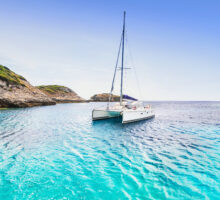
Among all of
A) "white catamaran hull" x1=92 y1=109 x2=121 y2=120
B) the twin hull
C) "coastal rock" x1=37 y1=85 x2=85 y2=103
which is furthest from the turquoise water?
"coastal rock" x1=37 y1=85 x2=85 y2=103

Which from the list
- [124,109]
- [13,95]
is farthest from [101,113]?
[13,95]

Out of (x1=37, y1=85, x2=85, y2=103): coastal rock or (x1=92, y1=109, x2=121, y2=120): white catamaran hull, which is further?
(x1=37, y1=85, x2=85, y2=103): coastal rock

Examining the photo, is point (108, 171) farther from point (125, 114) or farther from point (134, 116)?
point (134, 116)

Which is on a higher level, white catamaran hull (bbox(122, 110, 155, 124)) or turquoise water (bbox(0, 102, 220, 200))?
white catamaran hull (bbox(122, 110, 155, 124))

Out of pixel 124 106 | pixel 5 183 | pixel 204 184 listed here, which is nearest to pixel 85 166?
pixel 5 183

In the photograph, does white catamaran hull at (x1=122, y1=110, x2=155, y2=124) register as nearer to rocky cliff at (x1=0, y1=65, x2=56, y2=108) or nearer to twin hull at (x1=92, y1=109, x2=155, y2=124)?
twin hull at (x1=92, y1=109, x2=155, y2=124)

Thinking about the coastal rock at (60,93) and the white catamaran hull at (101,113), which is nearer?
the white catamaran hull at (101,113)

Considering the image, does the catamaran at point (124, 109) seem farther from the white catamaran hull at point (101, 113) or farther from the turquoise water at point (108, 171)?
the turquoise water at point (108, 171)

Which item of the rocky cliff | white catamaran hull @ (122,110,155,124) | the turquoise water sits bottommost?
the turquoise water

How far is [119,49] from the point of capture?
2236 cm

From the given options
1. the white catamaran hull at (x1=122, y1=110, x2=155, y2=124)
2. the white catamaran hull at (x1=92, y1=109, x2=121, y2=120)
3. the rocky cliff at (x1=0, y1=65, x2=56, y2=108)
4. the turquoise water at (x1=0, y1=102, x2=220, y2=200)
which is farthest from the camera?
the rocky cliff at (x1=0, y1=65, x2=56, y2=108)

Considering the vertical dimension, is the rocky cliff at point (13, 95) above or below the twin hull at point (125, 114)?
above

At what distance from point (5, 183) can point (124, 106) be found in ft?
57.1

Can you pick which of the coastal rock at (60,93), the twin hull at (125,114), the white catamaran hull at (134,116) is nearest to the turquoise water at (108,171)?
the white catamaran hull at (134,116)
